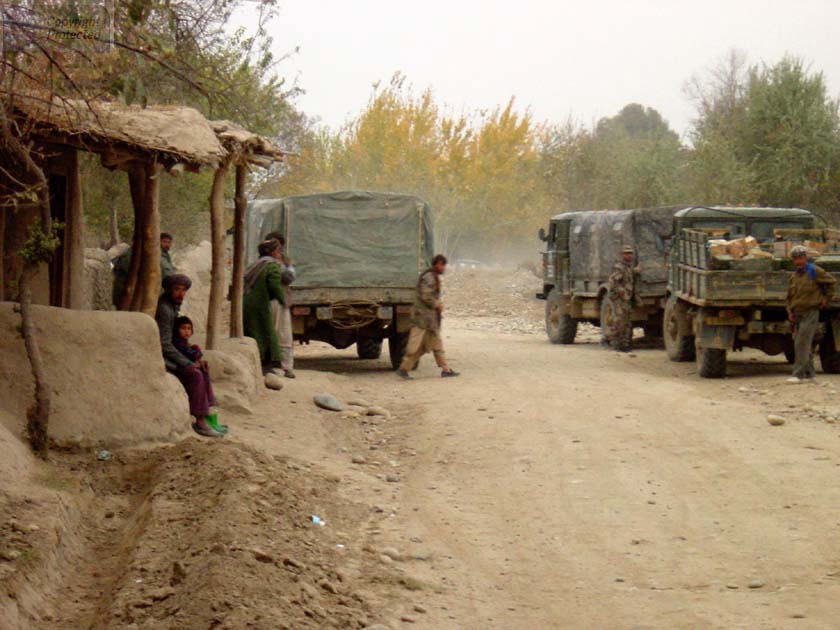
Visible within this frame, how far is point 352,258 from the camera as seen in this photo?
18156mm

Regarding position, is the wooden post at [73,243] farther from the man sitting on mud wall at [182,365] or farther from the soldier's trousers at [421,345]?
the soldier's trousers at [421,345]

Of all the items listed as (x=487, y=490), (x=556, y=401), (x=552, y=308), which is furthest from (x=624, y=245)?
(x=487, y=490)

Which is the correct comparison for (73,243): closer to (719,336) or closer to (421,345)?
(421,345)

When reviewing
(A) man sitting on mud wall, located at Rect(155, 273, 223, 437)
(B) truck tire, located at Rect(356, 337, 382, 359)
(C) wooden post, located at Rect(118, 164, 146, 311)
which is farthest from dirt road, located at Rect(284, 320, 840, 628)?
(B) truck tire, located at Rect(356, 337, 382, 359)

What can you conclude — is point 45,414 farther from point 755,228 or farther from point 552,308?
point 552,308

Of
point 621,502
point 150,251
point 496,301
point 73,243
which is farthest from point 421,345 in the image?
point 496,301

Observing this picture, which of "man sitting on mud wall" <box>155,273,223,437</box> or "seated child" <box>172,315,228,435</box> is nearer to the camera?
"man sitting on mud wall" <box>155,273,223,437</box>

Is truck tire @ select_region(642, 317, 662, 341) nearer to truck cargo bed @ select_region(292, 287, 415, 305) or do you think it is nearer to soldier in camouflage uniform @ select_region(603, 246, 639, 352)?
soldier in camouflage uniform @ select_region(603, 246, 639, 352)

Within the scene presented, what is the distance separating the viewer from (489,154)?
6250cm

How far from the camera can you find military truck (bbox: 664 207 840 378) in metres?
16.2

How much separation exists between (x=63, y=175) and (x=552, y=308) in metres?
13.8

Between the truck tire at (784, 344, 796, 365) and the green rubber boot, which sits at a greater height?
the truck tire at (784, 344, 796, 365)

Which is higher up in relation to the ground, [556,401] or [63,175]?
[63,175]

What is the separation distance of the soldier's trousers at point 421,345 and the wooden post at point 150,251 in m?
5.60
